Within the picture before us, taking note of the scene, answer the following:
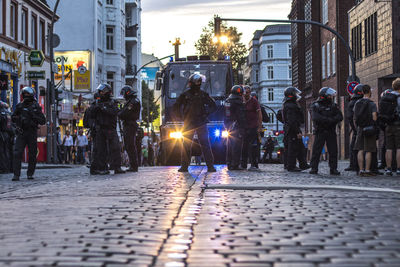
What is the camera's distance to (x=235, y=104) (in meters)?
16.8

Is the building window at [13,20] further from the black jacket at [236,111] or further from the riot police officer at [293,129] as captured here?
the riot police officer at [293,129]

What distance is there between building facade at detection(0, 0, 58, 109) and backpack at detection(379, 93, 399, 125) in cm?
1655

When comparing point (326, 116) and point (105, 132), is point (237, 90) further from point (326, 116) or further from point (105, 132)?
point (105, 132)

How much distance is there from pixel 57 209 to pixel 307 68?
170 ft

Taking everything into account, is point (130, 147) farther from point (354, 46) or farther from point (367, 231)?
point (354, 46)

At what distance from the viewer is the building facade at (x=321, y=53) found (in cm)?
4462

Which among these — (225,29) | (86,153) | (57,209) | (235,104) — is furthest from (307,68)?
(57,209)

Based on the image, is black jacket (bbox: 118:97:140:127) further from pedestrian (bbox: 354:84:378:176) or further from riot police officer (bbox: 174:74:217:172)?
pedestrian (bbox: 354:84:378:176)

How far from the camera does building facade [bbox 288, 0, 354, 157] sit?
4462 centimetres

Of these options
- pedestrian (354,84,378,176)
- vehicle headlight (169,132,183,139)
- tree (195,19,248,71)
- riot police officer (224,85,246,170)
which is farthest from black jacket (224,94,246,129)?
tree (195,19,248,71)

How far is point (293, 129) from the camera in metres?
16.5

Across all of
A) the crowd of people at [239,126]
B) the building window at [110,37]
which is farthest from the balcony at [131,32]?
the crowd of people at [239,126]

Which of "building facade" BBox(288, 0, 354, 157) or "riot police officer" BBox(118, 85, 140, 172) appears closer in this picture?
"riot police officer" BBox(118, 85, 140, 172)

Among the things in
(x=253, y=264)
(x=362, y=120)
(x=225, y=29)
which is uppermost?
(x=225, y=29)
